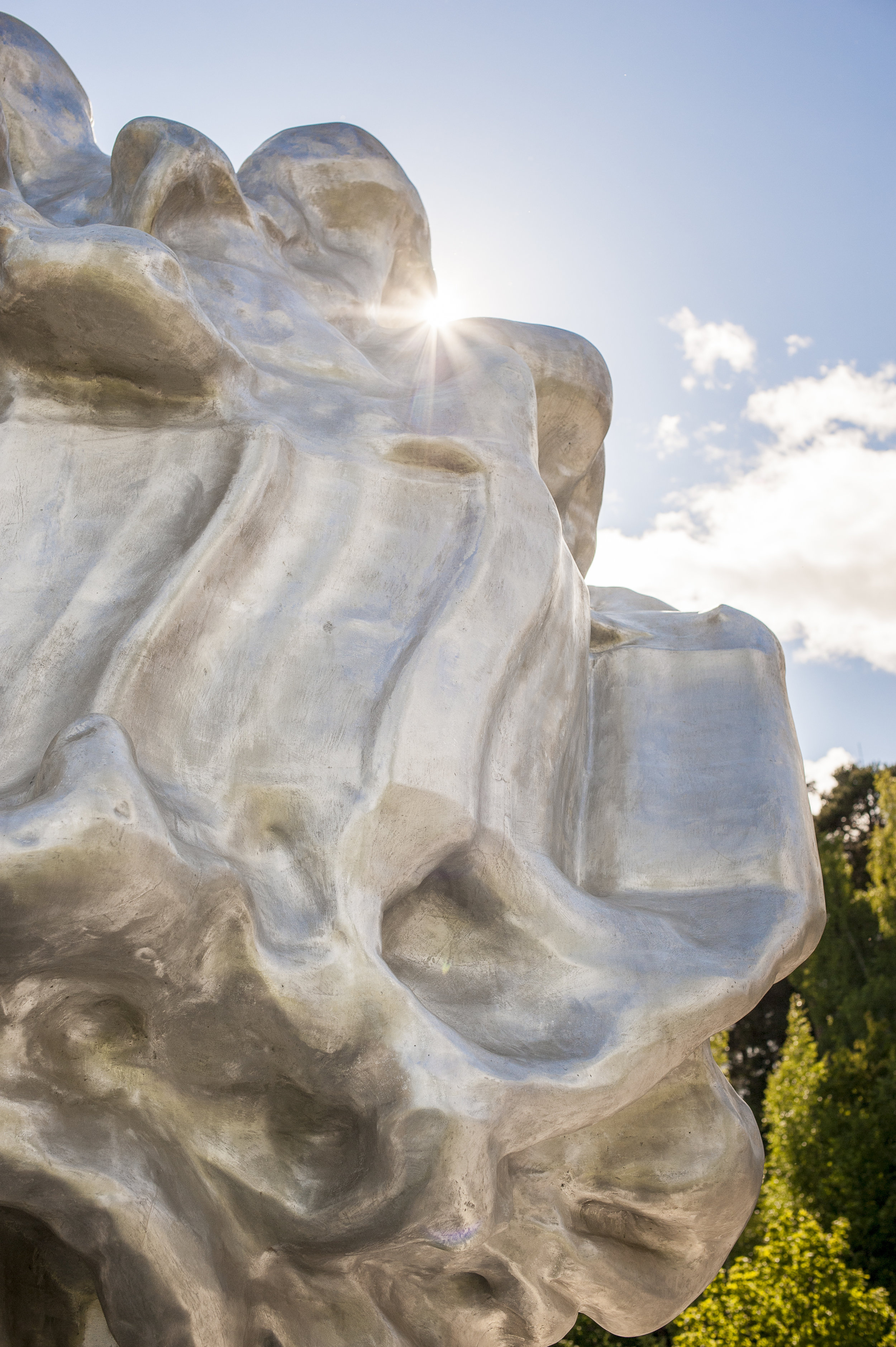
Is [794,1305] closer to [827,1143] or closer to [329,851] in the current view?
[827,1143]

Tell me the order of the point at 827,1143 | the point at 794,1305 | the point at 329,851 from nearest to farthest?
the point at 329,851 → the point at 794,1305 → the point at 827,1143

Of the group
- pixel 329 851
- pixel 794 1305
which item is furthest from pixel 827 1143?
pixel 329 851

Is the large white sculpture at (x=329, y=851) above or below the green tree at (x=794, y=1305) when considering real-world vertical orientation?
above

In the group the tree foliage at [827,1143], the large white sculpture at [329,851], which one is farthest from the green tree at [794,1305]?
the large white sculpture at [329,851]

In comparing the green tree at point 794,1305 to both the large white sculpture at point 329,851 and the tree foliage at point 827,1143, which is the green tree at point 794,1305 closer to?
the tree foliage at point 827,1143

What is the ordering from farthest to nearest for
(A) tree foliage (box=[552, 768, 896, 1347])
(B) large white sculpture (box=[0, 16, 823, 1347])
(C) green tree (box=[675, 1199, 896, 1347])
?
(A) tree foliage (box=[552, 768, 896, 1347])
(C) green tree (box=[675, 1199, 896, 1347])
(B) large white sculpture (box=[0, 16, 823, 1347])

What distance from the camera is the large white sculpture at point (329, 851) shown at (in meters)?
1.24

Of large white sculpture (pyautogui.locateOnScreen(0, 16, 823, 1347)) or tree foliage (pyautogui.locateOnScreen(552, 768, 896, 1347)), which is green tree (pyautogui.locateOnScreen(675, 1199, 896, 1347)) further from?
large white sculpture (pyautogui.locateOnScreen(0, 16, 823, 1347))

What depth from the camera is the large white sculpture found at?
1.24 m

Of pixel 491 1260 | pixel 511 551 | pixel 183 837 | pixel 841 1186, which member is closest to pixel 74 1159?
pixel 183 837

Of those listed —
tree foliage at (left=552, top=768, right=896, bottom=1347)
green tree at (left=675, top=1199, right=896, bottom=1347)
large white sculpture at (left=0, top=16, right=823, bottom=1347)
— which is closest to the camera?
large white sculpture at (left=0, top=16, right=823, bottom=1347)

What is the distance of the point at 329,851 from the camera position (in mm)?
1368

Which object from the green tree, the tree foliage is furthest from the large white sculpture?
the tree foliage

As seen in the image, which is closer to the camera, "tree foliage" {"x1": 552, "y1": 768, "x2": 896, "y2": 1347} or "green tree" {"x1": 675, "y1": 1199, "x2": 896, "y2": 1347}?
"green tree" {"x1": 675, "y1": 1199, "x2": 896, "y2": 1347}
